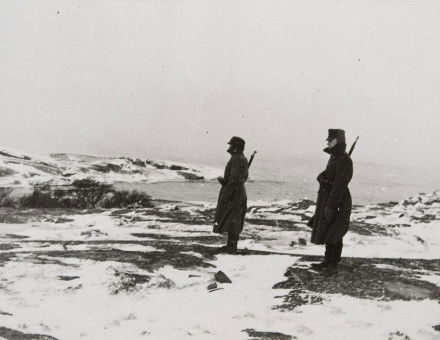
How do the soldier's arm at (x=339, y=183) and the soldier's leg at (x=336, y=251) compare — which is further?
the soldier's leg at (x=336, y=251)

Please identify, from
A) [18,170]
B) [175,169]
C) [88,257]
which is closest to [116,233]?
[88,257]

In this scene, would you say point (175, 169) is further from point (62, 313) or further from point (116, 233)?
point (62, 313)

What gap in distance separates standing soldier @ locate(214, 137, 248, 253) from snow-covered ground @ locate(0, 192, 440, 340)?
0.35 meters

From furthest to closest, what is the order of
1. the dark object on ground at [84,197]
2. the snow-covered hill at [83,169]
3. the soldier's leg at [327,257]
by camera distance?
the snow-covered hill at [83,169] < the dark object on ground at [84,197] < the soldier's leg at [327,257]

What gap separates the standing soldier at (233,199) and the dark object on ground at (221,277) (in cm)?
159

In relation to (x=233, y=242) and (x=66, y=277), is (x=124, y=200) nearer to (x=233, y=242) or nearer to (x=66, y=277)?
(x=233, y=242)

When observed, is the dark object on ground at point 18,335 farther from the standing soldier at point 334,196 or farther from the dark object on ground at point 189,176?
the dark object on ground at point 189,176

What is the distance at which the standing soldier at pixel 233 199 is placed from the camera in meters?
7.79

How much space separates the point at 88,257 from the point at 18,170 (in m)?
33.5

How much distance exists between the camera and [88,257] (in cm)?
713

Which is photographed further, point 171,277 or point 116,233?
point 116,233

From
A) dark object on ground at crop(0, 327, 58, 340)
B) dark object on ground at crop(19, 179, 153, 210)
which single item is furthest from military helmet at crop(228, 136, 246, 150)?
dark object on ground at crop(19, 179, 153, 210)

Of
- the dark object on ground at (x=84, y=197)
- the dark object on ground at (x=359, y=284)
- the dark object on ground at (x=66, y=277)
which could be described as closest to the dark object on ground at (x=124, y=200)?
the dark object on ground at (x=84, y=197)

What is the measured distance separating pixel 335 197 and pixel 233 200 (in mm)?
2062
